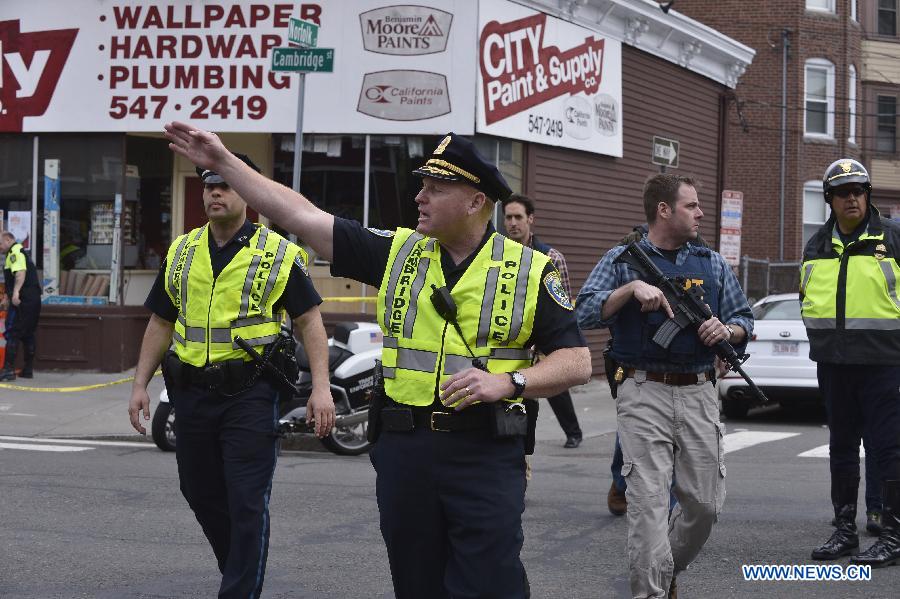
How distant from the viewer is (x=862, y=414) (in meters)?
7.35

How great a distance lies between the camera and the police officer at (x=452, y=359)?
157 inches

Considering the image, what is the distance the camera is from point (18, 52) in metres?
17.9

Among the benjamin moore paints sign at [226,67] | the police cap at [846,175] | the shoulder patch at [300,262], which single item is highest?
the benjamin moore paints sign at [226,67]

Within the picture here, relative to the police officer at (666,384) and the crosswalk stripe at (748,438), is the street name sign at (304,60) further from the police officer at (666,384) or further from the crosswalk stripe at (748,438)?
the police officer at (666,384)

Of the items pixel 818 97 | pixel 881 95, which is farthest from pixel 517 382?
Answer: pixel 881 95

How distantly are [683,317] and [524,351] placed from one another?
1.84 m

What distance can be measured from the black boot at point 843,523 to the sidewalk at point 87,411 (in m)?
5.64

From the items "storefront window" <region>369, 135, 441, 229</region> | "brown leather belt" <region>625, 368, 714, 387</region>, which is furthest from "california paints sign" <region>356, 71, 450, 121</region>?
"brown leather belt" <region>625, 368, 714, 387</region>

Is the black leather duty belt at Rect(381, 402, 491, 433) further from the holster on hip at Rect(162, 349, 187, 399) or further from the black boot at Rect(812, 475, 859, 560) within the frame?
the black boot at Rect(812, 475, 859, 560)

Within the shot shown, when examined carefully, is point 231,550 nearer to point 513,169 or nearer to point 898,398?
point 898,398

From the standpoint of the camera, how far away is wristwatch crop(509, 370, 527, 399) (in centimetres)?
398

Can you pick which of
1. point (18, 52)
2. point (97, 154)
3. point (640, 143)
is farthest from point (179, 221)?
point (640, 143)

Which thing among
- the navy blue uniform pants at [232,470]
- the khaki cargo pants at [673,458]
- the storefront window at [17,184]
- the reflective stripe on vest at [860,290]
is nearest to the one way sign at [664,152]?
the storefront window at [17,184]

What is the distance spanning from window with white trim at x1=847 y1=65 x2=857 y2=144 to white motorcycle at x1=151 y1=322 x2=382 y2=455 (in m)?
24.0
